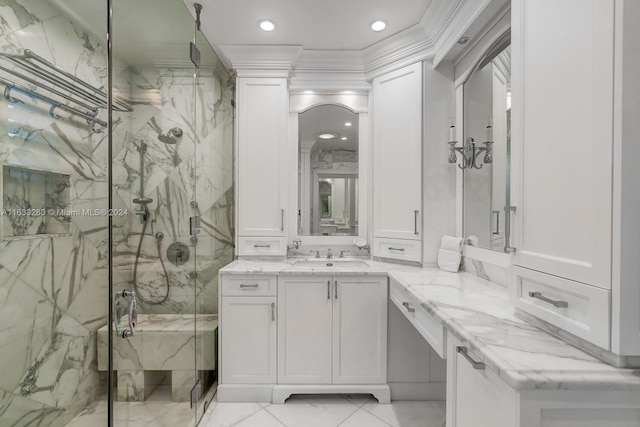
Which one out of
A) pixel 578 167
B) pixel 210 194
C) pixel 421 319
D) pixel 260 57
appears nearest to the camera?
pixel 578 167

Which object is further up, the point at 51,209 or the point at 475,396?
the point at 51,209

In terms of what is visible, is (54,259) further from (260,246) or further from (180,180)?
(260,246)

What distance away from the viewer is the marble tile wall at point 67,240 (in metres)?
1.05

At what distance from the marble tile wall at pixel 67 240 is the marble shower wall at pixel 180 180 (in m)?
0.01

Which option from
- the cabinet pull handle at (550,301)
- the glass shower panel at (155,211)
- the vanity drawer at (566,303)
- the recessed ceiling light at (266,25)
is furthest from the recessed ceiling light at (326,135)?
A: the cabinet pull handle at (550,301)

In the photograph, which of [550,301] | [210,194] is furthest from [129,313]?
[550,301]

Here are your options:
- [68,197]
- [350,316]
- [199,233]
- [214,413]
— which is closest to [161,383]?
[214,413]

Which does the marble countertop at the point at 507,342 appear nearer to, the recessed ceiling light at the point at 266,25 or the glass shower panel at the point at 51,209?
the glass shower panel at the point at 51,209

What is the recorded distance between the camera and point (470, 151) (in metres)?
2.03

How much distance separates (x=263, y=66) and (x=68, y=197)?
69.8 inches

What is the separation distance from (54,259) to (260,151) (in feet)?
5.05

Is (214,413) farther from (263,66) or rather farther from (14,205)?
(263,66)

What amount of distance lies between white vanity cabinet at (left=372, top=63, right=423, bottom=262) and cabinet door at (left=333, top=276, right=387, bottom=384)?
Result: 0.43m

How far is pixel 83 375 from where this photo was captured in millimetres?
1251
